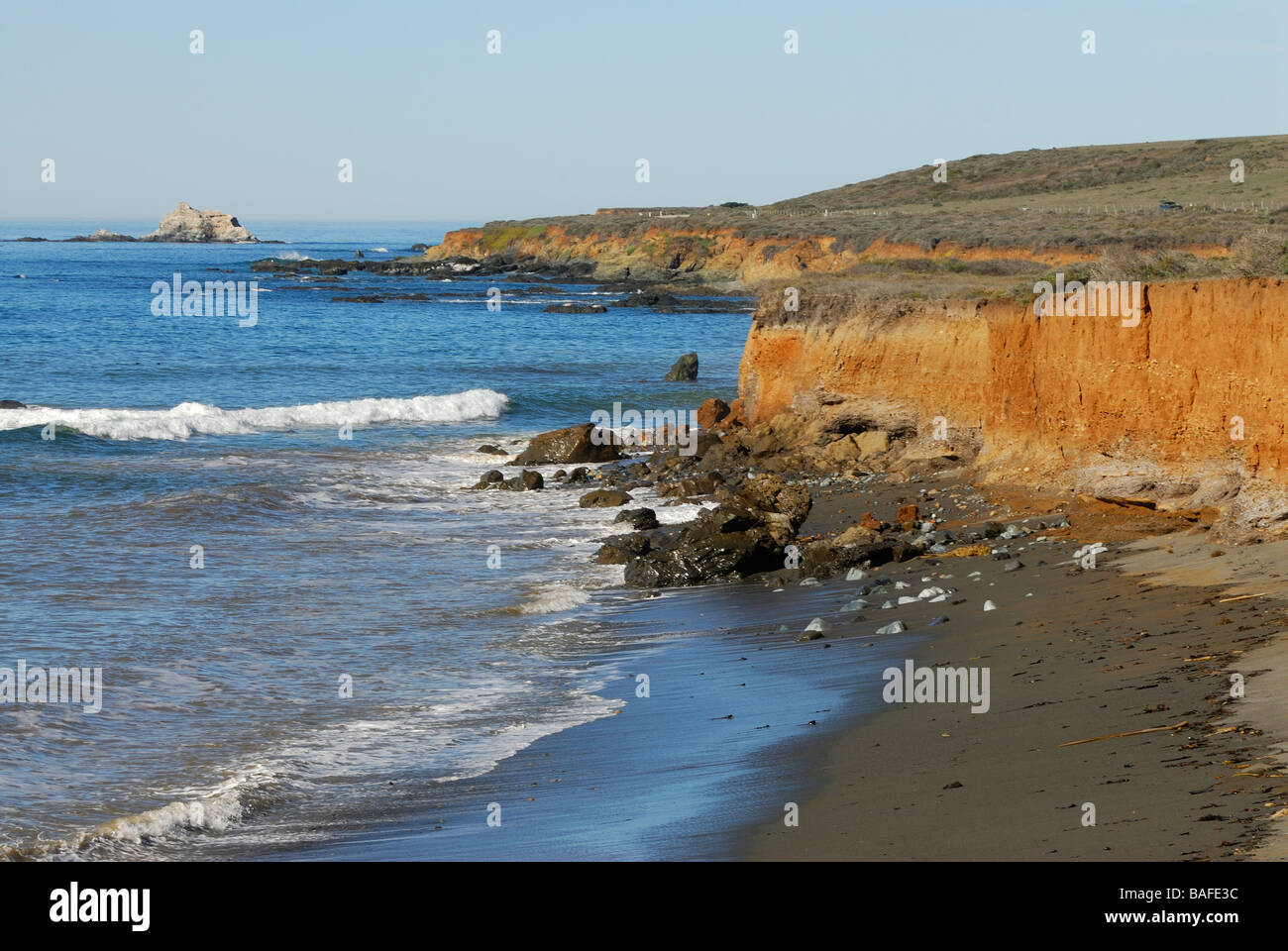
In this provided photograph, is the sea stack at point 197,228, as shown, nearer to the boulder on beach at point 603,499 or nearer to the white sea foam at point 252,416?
the white sea foam at point 252,416

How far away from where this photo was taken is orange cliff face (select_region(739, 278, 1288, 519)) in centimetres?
1286

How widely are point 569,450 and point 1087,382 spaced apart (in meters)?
11.9

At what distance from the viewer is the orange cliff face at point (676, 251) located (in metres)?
70.5

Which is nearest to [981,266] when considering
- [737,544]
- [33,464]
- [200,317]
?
[737,544]

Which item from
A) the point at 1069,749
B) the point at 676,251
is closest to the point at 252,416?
the point at 1069,749

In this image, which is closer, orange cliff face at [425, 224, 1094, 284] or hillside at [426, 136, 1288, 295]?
hillside at [426, 136, 1288, 295]

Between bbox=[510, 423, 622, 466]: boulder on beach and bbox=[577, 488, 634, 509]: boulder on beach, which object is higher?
A: bbox=[510, 423, 622, 466]: boulder on beach

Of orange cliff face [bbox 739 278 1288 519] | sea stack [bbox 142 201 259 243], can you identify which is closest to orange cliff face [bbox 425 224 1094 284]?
orange cliff face [bbox 739 278 1288 519]

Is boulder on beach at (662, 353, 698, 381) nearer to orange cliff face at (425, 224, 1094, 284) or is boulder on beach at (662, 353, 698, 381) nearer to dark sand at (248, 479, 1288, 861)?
orange cliff face at (425, 224, 1094, 284)


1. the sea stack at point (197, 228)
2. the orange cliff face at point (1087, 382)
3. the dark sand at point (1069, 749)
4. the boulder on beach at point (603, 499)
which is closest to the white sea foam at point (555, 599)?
the dark sand at point (1069, 749)

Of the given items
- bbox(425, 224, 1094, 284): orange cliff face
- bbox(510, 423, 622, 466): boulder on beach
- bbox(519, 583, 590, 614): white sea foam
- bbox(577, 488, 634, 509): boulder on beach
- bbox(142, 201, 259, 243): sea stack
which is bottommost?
bbox(519, 583, 590, 614): white sea foam

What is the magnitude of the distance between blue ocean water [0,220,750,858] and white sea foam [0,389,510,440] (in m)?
0.10

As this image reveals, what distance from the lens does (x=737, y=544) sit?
15.2 metres

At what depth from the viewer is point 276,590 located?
595 inches
